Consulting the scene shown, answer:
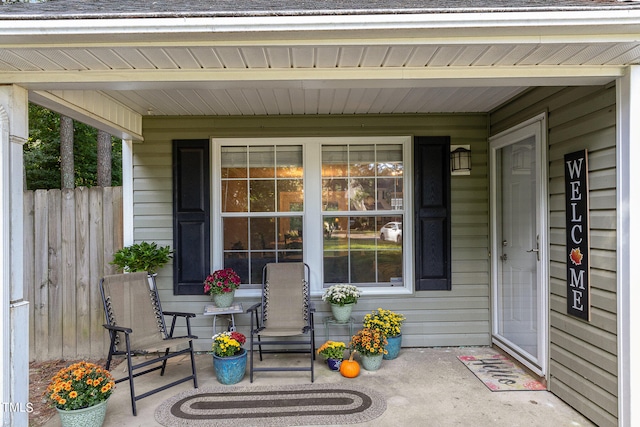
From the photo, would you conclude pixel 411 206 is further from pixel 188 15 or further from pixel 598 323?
pixel 188 15

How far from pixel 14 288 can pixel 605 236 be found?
3797 millimetres

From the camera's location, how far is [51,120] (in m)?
8.93

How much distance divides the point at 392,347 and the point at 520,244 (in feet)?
5.20

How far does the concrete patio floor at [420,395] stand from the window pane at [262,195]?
1.58m

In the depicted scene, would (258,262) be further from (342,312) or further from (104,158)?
(104,158)

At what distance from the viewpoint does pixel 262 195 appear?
4121 mm

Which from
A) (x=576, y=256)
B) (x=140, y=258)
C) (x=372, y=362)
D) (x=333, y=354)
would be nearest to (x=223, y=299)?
(x=140, y=258)

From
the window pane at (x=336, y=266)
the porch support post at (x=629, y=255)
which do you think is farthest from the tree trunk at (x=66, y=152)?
the porch support post at (x=629, y=255)

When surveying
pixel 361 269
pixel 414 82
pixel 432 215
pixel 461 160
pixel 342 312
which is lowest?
pixel 342 312

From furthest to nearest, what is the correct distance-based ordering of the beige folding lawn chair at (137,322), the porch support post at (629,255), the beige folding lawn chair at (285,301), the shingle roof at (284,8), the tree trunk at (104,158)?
the tree trunk at (104,158) < the beige folding lawn chair at (285,301) < the beige folding lawn chair at (137,322) < the porch support post at (629,255) < the shingle roof at (284,8)

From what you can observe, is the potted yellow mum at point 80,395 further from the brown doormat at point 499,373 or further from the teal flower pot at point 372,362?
the brown doormat at point 499,373

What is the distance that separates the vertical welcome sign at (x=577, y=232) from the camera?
258 cm

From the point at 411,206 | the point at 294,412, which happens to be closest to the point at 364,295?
the point at 411,206

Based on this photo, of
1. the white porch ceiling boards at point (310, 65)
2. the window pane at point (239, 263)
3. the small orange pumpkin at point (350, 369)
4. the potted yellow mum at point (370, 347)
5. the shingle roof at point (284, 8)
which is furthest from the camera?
the window pane at point (239, 263)
